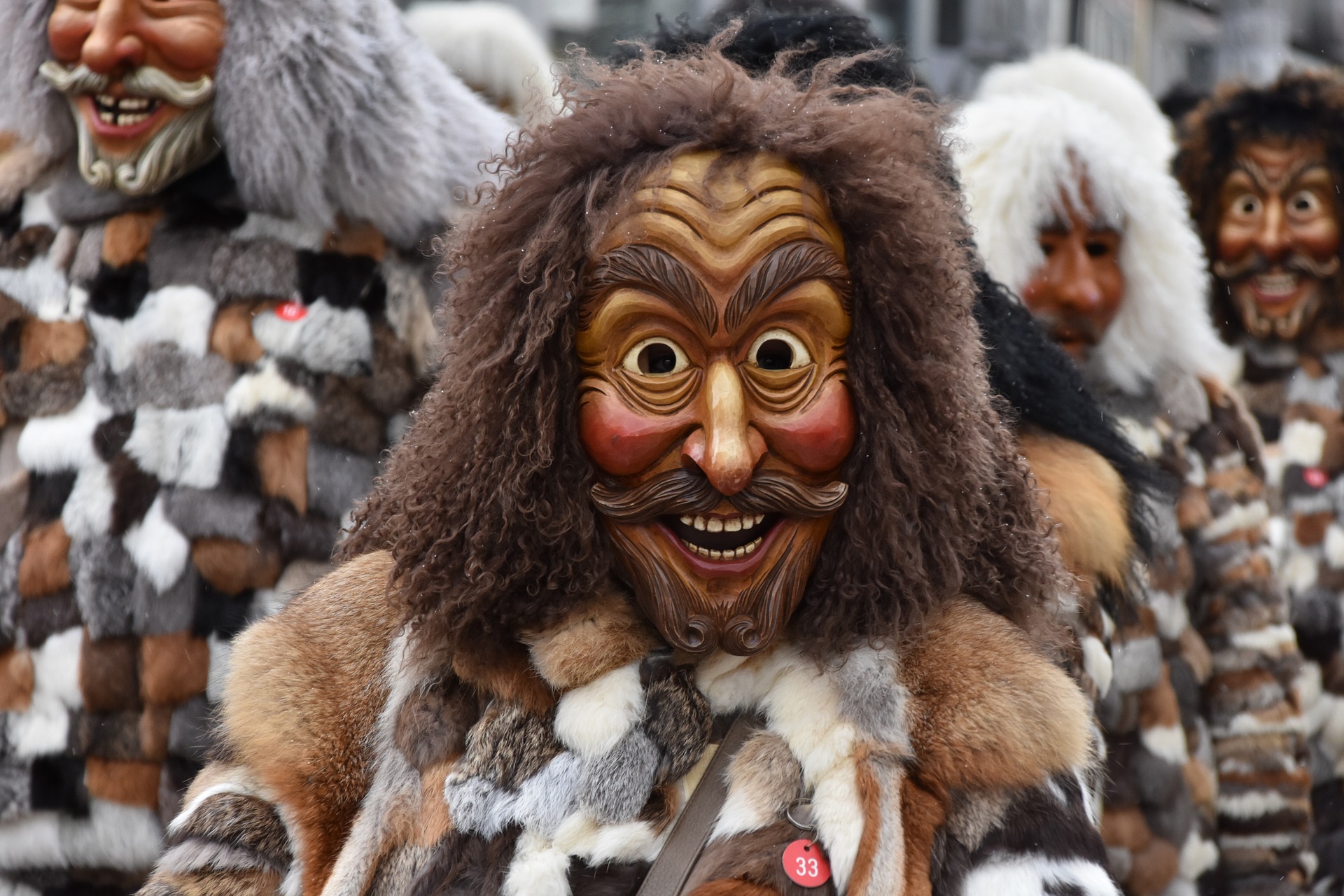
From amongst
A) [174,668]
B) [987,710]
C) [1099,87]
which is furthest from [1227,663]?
[1099,87]

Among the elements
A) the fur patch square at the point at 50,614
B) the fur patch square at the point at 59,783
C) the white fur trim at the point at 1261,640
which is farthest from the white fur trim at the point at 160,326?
the white fur trim at the point at 1261,640

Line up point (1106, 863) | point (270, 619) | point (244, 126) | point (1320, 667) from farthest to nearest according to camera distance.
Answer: point (1320, 667) < point (244, 126) < point (270, 619) < point (1106, 863)

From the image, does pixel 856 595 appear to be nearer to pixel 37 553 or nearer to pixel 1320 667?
pixel 37 553

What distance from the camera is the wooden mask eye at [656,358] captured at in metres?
2.41

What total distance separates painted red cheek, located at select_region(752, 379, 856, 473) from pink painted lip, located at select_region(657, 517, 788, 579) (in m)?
0.11

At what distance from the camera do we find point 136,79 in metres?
3.80

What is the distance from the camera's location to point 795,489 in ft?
7.84

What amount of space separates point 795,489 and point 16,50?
8.36 ft

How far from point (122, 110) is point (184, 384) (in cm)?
71

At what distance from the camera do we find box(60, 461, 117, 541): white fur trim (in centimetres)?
367

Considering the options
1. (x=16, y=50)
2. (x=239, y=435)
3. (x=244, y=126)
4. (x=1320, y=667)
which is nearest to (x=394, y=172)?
(x=244, y=126)

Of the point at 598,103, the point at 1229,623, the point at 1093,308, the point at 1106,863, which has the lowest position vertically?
the point at 1229,623

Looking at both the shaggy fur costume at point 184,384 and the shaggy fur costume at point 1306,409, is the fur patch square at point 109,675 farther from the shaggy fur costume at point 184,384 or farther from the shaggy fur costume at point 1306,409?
the shaggy fur costume at point 1306,409

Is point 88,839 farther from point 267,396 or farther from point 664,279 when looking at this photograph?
point 664,279
